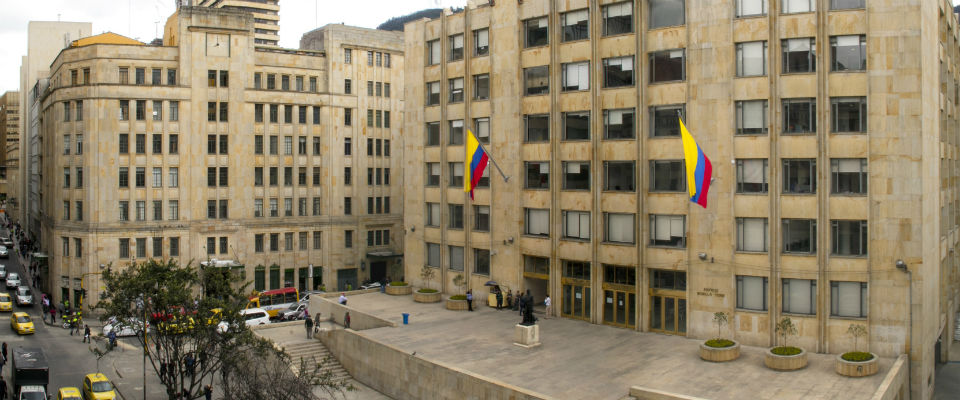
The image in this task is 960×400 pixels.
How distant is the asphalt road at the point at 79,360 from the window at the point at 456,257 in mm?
21609

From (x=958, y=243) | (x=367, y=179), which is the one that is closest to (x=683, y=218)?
(x=958, y=243)

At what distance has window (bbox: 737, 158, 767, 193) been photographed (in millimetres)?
43281

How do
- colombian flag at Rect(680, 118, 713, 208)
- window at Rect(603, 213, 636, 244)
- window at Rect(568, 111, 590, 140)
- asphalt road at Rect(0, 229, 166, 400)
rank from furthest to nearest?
1. asphalt road at Rect(0, 229, 166, 400)
2. window at Rect(568, 111, 590, 140)
3. window at Rect(603, 213, 636, 244)
4. colombian flag at Rect(680, 118, 713, 208)

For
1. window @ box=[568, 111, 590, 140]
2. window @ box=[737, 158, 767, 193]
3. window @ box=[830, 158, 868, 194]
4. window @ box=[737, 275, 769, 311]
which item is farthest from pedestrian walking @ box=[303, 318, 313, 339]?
window @ box=[830, 158, 868, 194]

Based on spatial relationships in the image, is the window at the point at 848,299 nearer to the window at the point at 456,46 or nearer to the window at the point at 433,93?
the window at the point at 456,46

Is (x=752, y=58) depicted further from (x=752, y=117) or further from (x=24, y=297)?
(x=24, y=297)

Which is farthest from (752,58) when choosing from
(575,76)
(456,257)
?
(456,257)

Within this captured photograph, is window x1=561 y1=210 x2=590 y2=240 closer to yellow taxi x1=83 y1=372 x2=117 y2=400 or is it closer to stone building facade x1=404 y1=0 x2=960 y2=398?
stone building facade x1=404 y1=0 x2=960 y2=398

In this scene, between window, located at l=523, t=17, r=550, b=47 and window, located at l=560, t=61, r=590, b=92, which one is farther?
window, located at l=523, t=17, r=550, b=47

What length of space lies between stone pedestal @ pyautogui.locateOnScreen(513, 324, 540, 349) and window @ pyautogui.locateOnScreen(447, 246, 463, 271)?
14.7 m

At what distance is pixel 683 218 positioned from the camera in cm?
4628

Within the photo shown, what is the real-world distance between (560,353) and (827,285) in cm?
1428

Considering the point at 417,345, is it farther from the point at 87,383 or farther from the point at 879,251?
the point at 879,251

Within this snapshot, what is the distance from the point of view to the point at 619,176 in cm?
4891
